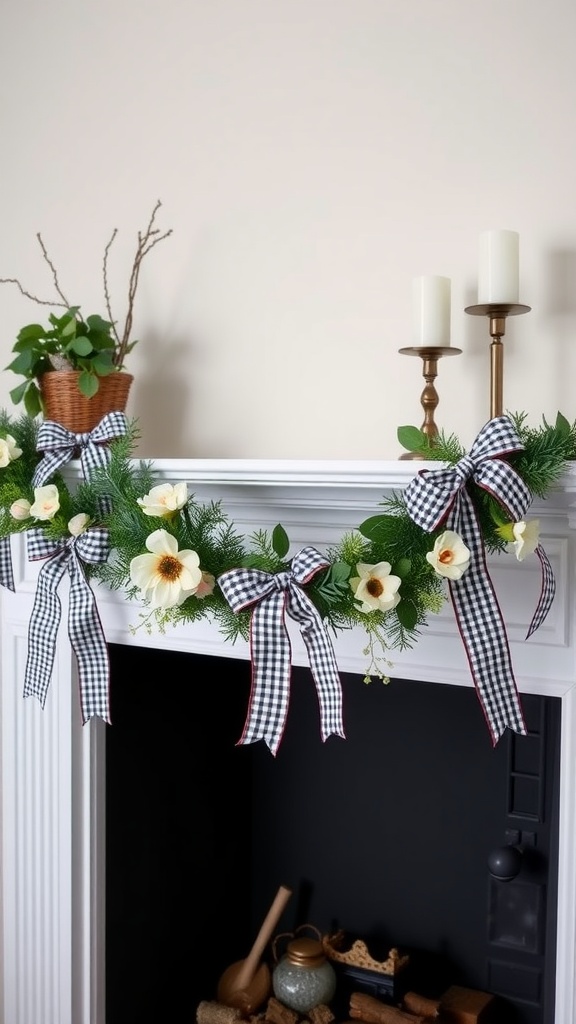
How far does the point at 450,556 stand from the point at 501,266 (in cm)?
45

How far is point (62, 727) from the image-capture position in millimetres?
1742

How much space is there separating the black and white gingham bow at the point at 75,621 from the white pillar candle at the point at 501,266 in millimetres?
671

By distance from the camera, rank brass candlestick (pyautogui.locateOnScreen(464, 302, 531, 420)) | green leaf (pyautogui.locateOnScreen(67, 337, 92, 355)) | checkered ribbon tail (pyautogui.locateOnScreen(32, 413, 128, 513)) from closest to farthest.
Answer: brass candlestick (pyautogui.locateOnScreen(464, 302, 531, 420))
checkered ribbon tail (pyautogui.locateOnScreen(32, 413, 128, 513))
green leaf (pyautogui.locateOnScreen(67, 337, 92, 355))

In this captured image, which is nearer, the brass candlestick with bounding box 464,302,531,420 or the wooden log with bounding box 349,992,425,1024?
the brass candlestick with bounding box 464,302,531,420

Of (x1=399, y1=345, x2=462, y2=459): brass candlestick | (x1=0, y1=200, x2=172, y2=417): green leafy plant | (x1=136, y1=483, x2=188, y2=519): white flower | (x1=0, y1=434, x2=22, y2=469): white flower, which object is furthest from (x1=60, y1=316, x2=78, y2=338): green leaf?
(x1=399, y1=345, x2=462, y2=459): brass candlestick

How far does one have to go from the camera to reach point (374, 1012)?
1.71 meters

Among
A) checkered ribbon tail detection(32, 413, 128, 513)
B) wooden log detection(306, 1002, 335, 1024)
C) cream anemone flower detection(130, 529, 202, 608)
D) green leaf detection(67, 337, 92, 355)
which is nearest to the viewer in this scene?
cream anemone flower detection(130, 529, 202, 608)

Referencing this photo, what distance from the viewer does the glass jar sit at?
1.77 metres

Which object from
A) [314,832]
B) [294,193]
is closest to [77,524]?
[294,193]

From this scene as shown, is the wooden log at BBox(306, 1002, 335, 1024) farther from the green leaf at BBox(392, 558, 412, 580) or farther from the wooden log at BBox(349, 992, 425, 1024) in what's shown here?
the green leaf at BBox(392, 558, 412, 580)

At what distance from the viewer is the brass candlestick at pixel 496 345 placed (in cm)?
138

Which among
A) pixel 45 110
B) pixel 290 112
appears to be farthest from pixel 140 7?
pixel 290 112

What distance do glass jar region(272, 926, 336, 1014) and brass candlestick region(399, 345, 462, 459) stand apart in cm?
100

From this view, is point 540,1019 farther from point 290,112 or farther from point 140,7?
point 140,7
